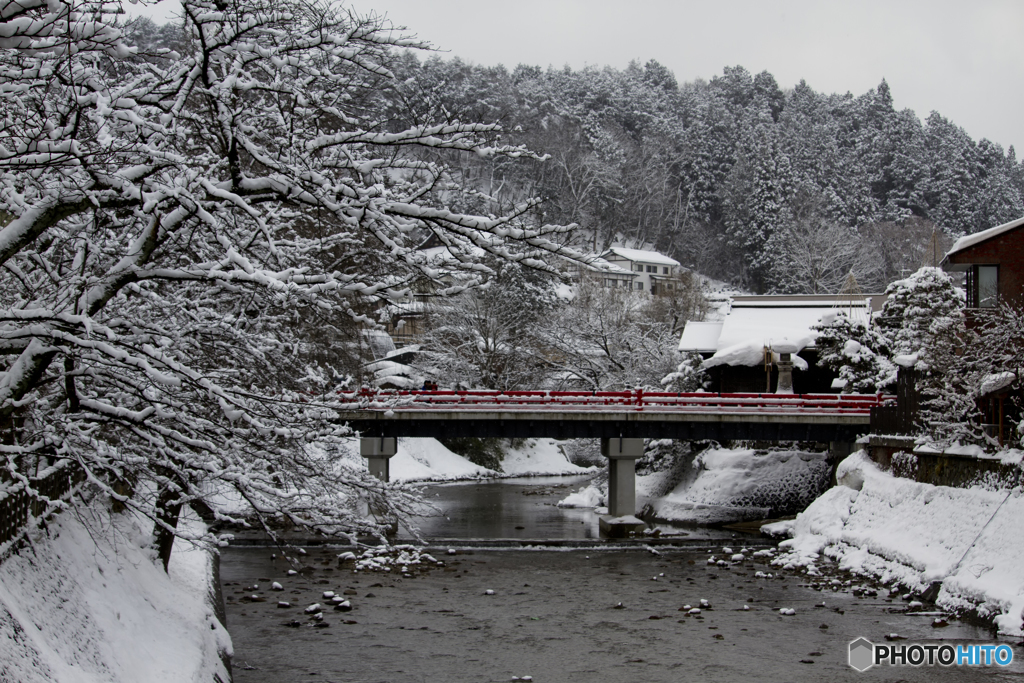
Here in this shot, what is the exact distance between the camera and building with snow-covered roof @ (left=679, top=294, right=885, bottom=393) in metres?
41.7

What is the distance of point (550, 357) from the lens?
2188 inches

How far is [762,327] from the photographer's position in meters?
44.9

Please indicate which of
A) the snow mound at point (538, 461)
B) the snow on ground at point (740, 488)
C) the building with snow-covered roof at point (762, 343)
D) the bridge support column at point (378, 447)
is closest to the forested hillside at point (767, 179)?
the snow mound at point (538, 461)

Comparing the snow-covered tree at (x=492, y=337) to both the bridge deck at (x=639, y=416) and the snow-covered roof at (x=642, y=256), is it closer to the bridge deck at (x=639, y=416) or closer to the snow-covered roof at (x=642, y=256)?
the bridge deck at (x=639, y=416)

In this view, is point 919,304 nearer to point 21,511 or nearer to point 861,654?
point 861,654

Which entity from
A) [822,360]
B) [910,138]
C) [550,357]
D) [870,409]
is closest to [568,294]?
[550,357]

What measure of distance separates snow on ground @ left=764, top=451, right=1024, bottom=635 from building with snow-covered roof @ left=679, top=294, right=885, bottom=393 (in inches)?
405

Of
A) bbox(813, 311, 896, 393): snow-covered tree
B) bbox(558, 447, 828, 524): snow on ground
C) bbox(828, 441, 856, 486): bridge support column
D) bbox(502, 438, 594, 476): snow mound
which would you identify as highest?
bbox(813, 311, 896, 393): snow-covered tree

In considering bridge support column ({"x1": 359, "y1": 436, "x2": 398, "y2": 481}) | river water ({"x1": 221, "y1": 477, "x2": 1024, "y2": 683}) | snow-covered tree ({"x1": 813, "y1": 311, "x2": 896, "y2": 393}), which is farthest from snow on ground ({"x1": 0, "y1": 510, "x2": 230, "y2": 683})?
snow-covered tree ({"x1": 813, "y1": 311, "x2": 896, "y2": 393})

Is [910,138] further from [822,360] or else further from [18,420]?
[18,420]

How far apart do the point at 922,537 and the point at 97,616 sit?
820 inches

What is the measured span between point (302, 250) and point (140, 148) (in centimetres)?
236
